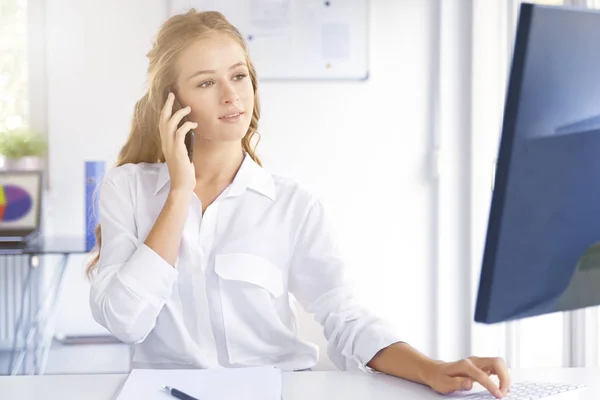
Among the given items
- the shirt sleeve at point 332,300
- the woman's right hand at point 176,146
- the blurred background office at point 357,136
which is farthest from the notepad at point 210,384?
the blurred background office at point 357,136

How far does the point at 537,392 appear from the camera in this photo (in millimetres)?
1051

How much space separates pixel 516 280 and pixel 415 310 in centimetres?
274

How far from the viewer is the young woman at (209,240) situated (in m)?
1.37

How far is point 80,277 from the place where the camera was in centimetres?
339

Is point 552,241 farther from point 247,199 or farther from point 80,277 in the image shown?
point 80,277

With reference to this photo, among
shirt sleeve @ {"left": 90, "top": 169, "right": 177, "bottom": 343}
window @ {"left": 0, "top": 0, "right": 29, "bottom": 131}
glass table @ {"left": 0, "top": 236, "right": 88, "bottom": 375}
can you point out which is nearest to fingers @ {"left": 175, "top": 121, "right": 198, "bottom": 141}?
shirt sleeve @ {"left": 90, "top": 169, "right": 177, "bottom": 343}

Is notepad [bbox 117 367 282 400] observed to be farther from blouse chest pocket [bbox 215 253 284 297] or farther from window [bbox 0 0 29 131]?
window [bbox 0 0 29 131]

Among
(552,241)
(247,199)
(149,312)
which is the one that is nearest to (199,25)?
(247,199)

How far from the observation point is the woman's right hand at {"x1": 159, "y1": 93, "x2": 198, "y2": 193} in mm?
1469

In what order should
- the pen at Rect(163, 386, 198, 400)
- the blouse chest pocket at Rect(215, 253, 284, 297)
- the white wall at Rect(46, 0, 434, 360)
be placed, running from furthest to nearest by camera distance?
the white wall at Rect(46, 0, 434, 360), the blouse chest pocket at Rect(215, 253, 284, 297), the pen at Rect(163, 386, 198, 400)

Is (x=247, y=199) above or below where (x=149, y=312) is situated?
above

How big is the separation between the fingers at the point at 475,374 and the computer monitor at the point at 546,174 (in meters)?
0.26

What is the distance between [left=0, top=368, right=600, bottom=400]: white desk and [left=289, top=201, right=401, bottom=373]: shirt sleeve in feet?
0.35

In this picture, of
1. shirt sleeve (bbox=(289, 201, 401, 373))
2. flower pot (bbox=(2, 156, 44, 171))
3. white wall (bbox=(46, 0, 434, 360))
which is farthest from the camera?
white wall (bbox=(46, 0, 434, 360))
